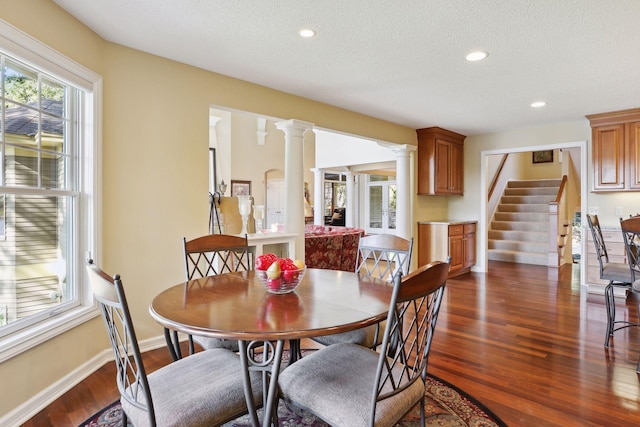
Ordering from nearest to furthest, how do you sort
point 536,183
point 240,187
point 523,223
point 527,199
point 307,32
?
point 307,32 < point 523,223 < point 527,199 < point 536,183 < point 240,187

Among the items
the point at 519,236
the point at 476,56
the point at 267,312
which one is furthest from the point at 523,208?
the point at 267,312

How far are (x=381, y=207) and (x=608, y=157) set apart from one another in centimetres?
635

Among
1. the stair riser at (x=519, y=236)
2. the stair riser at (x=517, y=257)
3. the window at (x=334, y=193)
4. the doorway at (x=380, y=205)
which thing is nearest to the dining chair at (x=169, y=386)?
the stair riser at (x=517, y=257)

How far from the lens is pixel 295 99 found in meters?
3.96

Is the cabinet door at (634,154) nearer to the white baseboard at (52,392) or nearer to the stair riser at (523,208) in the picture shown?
the stair riser at (523,208)

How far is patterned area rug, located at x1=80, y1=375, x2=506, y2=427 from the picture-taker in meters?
1.92

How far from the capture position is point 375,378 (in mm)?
1308

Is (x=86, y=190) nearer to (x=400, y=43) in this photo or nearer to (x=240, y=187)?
(x=400, y=43)

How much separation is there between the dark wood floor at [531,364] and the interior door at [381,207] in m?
6.02

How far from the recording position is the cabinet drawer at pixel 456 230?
5.59 metres

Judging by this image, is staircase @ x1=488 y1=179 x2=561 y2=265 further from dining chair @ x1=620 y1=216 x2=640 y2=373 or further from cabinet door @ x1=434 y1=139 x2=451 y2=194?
dining chair @ x1=620 y1=216 x2=640 y2=373

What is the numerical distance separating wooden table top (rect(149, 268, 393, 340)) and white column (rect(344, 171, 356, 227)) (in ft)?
28.8

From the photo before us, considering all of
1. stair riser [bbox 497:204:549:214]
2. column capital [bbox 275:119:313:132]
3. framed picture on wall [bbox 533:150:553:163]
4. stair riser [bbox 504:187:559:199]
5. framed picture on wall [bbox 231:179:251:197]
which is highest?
framed picture on wall [bbox 533:150:553:163]

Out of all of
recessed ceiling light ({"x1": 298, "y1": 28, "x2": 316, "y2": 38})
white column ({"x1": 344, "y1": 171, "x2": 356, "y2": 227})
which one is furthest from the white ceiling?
white column ({"x1": 344, "y1": 171, "x2": 356, "y2": 227})
